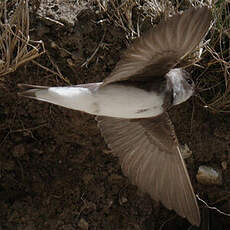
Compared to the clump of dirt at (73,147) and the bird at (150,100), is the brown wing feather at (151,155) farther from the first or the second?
the clump of dirt at (73,147)

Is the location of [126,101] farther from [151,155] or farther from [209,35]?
[209,35]

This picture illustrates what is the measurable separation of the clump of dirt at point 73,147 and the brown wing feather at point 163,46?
45 centimetres

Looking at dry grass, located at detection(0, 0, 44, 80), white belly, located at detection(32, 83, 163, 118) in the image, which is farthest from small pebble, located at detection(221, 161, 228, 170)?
dry grass, located at detection(0, 0, 44, 80)

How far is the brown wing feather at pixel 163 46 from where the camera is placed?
3.52 feet

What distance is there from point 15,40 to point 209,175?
103 cm

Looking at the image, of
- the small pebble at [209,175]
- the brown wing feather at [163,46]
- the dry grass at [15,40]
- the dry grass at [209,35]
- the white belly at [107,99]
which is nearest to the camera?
the brown wing feather at [163,46]

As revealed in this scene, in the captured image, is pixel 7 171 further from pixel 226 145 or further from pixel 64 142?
pixel 226 145

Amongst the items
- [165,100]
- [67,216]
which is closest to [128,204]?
[67,216]

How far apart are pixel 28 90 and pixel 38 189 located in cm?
68

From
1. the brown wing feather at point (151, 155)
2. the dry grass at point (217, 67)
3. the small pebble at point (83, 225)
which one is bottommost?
the small pebble at point (83, 225)

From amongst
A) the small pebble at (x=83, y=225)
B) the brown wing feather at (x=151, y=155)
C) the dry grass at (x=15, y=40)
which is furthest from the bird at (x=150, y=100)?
the small pebble at (x=83, y=225)

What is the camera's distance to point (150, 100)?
1.47 metres

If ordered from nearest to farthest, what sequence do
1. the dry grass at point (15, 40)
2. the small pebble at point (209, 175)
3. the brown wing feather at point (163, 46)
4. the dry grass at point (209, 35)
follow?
1. the brown wing feather at point (163, 46)
2. the dry grass at point (15, 40)
3. the dry grass at point (209, 35)
4. the small pebble at point (209, 175)

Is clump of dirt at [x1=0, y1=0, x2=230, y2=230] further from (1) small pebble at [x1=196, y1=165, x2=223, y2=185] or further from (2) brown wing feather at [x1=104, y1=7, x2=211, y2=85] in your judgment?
(2) brown wing feather at [x1=104, y1=7, x2=211, y2=85]
